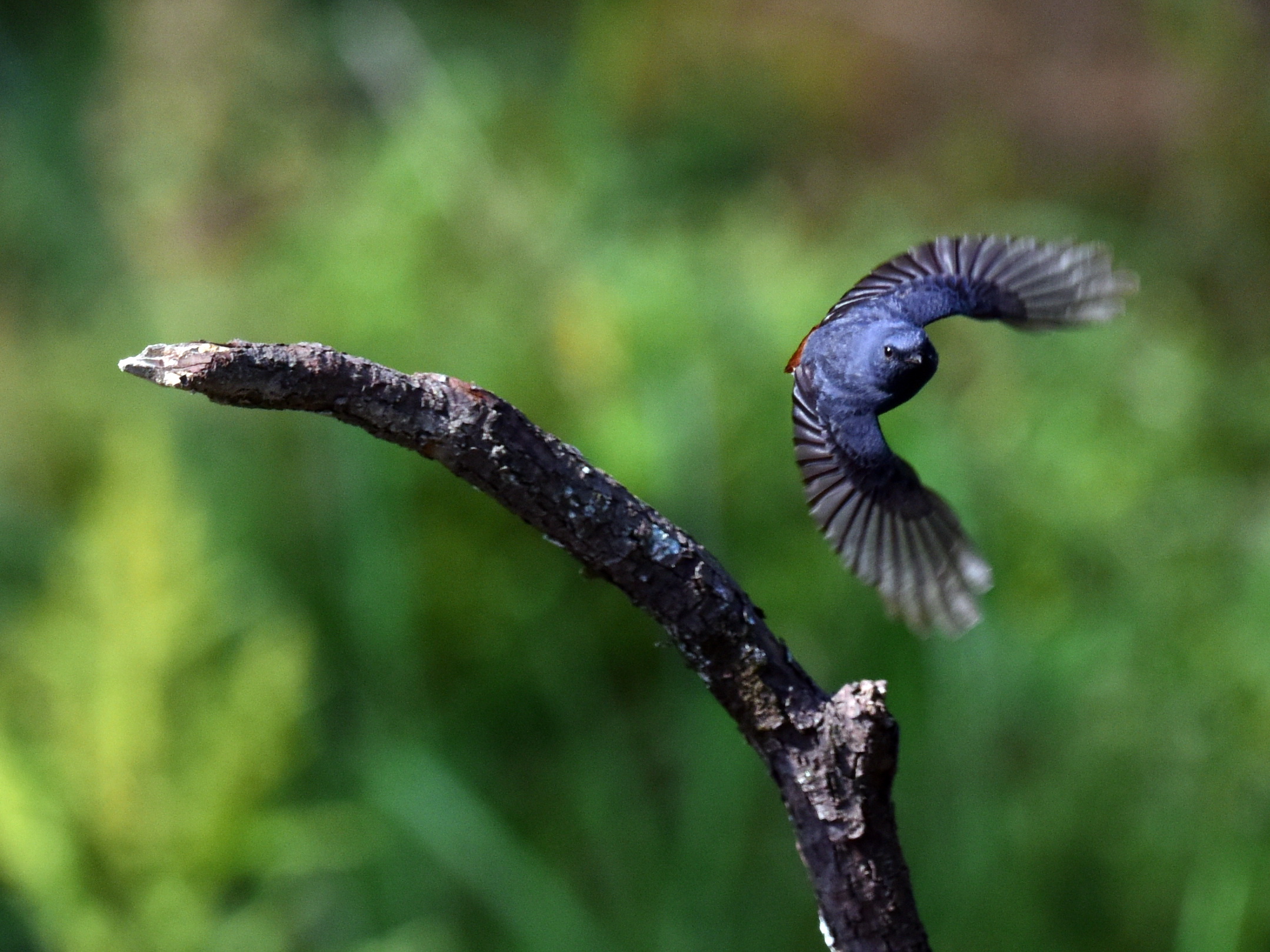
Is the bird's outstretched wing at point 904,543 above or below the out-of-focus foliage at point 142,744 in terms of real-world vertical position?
below

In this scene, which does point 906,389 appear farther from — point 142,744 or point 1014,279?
point 142,744

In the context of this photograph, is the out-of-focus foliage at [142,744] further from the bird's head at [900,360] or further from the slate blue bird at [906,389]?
the bird's head at [900,360]

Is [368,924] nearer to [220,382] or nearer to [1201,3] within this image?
[220,382]

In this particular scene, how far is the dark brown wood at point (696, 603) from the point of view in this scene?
0.62 meters

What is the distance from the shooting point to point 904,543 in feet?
2.94

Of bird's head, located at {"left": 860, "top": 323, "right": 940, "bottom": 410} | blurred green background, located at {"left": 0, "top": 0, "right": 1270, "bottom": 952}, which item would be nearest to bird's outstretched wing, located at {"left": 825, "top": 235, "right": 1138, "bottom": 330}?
bird's head, located at {"left": 860, "top": 323, "right": 940, "bottom": 410}

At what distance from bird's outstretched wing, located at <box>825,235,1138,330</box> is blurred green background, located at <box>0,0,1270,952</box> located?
1.05m

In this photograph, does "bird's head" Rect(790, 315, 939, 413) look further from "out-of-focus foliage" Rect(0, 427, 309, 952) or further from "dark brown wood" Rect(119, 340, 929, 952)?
"out-of-focus foliage" Rect(0, 427, 309, 952)

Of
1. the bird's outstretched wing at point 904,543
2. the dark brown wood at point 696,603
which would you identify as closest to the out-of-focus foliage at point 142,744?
the bird's outstretched wing at point 904,543

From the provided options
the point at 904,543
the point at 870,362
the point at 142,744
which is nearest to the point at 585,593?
the point at 142,744

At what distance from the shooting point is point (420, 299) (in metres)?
2.72

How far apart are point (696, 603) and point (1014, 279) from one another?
0.38m

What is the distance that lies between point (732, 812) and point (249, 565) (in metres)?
0.98

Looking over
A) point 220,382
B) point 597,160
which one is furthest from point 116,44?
point 220,382
